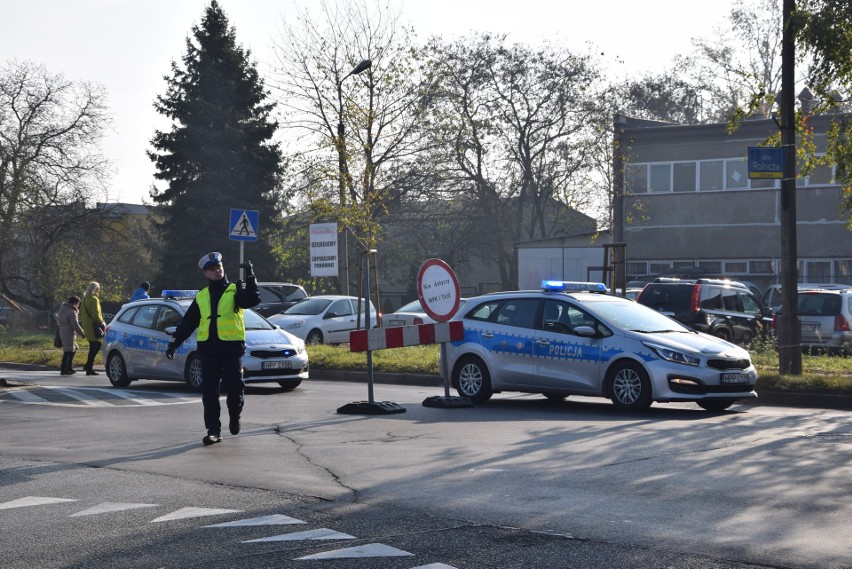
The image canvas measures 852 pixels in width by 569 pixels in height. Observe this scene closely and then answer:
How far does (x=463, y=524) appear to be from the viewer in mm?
6973

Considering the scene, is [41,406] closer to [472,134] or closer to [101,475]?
[101,475]

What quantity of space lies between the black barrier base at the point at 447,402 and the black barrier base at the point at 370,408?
730 millimetres

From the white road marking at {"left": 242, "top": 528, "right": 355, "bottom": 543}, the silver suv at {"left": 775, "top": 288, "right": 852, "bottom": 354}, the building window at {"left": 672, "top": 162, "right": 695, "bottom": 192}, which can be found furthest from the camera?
the building window at {"left": 672, "top": 162, "right": 695, "bottom": 192}

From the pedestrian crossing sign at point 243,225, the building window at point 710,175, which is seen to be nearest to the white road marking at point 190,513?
the pedestrian crossing sign at point 243,225

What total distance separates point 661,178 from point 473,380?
34165mm

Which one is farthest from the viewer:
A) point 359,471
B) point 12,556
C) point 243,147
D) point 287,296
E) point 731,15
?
point 731,15

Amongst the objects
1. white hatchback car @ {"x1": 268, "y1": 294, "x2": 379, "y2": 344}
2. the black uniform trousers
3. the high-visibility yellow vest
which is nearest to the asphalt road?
the black uniform trousers

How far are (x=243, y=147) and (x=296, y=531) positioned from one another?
4855 centimetres

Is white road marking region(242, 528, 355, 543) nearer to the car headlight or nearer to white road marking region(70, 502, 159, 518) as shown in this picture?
white road marking region(70, 502, 159, 518)

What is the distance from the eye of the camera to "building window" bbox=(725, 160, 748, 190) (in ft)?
153

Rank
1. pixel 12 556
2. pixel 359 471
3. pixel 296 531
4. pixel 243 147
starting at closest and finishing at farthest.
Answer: pixel 12 556 < pixel 296 531 < pixel 359 471 < pixel 243 147

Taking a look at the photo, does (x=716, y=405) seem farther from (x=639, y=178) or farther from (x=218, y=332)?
(x=639, y=178)

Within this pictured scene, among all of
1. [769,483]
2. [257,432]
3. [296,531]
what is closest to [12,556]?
[296,531]

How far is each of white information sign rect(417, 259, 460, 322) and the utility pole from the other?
19.3 feet
